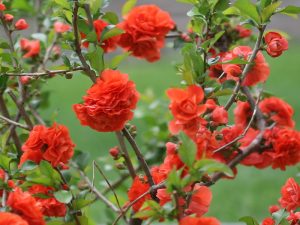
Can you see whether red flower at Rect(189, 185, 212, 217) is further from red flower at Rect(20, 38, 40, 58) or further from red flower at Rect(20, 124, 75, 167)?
red flower at Rect(20, 38, 40, 58)

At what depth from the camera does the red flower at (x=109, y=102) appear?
105 cm

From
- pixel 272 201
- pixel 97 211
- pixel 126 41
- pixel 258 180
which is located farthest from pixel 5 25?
pixel 258 180

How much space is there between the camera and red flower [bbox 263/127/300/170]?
134 centimetres

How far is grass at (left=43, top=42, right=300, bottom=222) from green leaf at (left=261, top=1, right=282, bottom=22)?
21.5 inches

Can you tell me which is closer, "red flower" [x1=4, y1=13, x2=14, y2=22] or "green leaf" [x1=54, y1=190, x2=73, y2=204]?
"green leaf" [x1=54, y1=190, x2=73, y2=204]

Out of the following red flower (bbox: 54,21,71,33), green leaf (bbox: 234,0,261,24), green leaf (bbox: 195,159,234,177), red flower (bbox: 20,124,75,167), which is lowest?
red flower (bbox: 54,21,71,33)

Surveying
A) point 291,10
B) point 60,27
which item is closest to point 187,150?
point 291,10

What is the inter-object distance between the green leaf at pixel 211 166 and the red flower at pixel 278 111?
558 mm

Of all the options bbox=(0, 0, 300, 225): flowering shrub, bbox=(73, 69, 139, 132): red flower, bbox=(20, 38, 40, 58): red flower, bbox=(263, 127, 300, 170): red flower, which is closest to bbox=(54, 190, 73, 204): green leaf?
bbox=(0, 0, 300, 225): flowering shrub

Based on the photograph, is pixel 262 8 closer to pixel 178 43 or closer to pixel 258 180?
pixel 178 43

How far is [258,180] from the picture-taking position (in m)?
3.25

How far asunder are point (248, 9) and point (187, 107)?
0.83 feet

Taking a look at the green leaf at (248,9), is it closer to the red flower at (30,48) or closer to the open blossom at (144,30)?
the open blossom at (144,30)

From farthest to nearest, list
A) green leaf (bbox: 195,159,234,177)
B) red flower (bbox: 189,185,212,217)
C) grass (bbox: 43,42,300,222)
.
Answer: grass (bbox: 43,42,300,222), red flower (bbox: 189,185,212,217), green leaf (bbox: 195,159,234,177)
